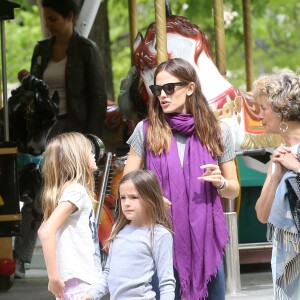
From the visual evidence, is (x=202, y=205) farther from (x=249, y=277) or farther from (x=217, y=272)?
(x=249, y=277)

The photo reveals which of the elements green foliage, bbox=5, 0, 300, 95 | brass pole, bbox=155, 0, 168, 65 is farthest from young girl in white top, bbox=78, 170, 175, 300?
green foliage, bbox=5, 0, 300, 95

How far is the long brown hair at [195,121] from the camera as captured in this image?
5918 mm

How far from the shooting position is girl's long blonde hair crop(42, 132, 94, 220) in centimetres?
583

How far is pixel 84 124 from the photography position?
31.6 feet

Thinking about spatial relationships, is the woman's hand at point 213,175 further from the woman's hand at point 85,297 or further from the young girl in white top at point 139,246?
the woman's hand at point 85,297

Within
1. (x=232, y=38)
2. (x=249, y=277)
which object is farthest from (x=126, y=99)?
(x=232, y=38)

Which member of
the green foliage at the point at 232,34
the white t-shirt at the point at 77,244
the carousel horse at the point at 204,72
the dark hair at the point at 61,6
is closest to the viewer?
the white t-shirt at the point at 77,244

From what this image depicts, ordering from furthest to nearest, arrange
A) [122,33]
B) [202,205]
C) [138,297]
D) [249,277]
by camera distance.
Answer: [122,33]
[249,277]
[202,205]
[138,297]

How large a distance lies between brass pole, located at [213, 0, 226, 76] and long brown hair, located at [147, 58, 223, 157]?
297cm

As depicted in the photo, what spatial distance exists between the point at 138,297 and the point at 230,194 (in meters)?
0.88

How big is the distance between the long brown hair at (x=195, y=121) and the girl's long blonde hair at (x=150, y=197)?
13.8 inches

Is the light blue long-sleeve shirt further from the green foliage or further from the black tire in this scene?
the green foliage

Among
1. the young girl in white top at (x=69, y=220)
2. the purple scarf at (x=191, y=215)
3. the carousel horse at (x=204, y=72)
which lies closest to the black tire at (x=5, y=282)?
the carousel horse at (x=204, y=72)

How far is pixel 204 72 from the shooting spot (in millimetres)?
8742
